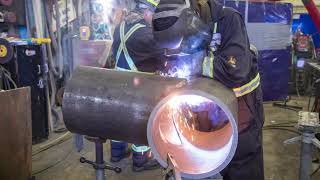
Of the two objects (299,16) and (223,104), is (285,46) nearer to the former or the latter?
(299,16)

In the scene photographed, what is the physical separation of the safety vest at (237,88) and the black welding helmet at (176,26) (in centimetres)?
11

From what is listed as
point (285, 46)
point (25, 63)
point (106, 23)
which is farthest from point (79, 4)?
point (285, 46)

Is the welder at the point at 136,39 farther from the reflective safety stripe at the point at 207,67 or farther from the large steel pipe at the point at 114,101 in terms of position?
the large steel pipe at the point at 114,101

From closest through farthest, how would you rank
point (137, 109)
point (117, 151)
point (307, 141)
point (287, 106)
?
point (137, 109)
point (307, 141)
point (117, 151)
point (287, 106)

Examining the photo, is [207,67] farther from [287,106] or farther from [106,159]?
[287,106]

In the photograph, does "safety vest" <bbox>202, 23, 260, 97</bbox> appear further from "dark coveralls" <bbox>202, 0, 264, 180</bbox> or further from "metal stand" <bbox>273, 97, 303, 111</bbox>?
"metal stand" <bbox>273, 97, 303, 111</bbox>

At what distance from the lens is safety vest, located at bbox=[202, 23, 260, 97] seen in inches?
55.8

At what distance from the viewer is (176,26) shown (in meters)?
1.30

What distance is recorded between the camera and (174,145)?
4.46 feet

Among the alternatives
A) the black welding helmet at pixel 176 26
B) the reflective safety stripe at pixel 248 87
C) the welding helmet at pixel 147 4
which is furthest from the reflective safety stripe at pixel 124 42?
the black welding helmet at pixel 176 26

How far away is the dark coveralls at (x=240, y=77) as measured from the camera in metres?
1.46

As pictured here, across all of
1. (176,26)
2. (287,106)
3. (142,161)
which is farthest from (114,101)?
(287,106)

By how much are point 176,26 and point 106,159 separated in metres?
2.56

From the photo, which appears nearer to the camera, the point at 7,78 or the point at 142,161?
the point at 142,161
